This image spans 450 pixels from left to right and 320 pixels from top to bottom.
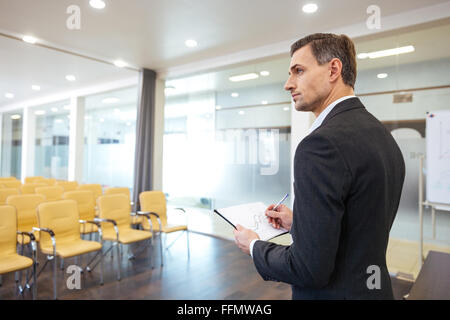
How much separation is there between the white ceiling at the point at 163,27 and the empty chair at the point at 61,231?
2.42 metres

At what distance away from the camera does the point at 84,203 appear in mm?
4715

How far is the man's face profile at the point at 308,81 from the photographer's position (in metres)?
0.95

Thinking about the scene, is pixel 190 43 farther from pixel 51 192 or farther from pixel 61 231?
pixel 51 192

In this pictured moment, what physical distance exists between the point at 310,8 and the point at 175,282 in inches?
142

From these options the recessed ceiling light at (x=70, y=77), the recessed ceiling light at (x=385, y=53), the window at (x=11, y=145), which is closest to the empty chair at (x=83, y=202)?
the recessed ceiling light at (x=70, y=77)

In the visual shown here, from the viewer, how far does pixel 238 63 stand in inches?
206

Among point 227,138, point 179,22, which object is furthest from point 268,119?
point 179,22

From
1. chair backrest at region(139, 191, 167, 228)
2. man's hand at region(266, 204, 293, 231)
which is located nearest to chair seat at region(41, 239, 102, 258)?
chair backrest at region(139, 191, 167, 228)

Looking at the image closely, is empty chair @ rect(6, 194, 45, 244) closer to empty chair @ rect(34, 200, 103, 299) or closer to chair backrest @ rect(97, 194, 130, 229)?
empty chair @ rect(34, 200, 103, 299)

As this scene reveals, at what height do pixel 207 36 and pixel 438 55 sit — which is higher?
pixel 207 36

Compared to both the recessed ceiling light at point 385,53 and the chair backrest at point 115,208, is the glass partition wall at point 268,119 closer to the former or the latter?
the recessed ceiling light at point 385,53
